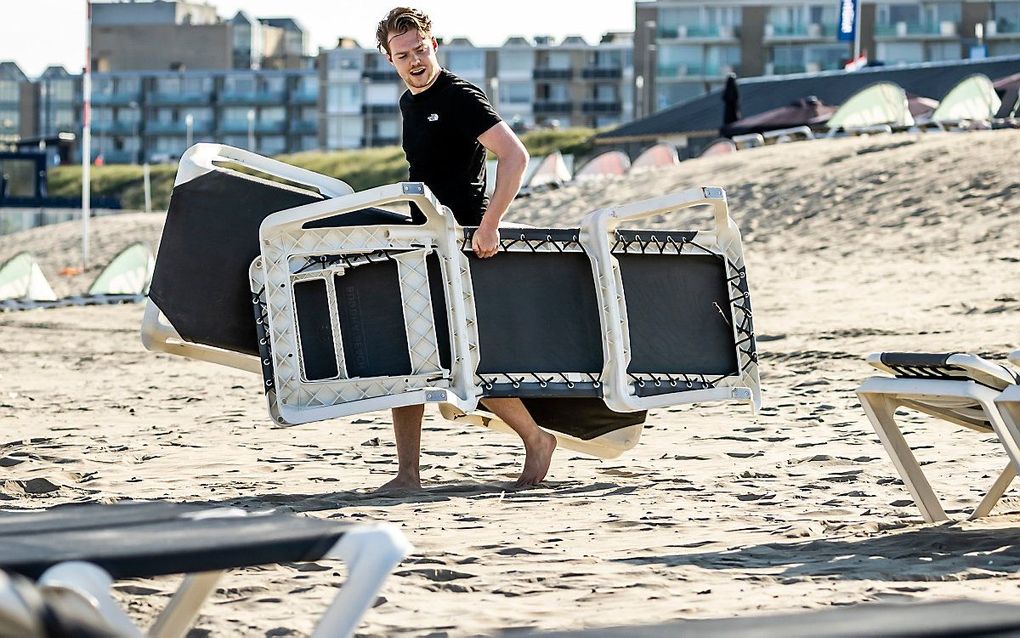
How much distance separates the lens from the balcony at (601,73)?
319 feet

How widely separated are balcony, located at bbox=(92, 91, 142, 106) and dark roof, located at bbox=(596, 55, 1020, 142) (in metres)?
68.1

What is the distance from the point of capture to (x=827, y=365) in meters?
9.22

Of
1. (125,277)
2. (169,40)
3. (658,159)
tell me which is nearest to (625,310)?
(125,277)

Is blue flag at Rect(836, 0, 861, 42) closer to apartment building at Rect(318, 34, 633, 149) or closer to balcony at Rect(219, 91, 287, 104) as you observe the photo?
apartment building at Rect(318, 34, 633, 149)

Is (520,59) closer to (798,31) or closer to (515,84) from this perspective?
(515,84)

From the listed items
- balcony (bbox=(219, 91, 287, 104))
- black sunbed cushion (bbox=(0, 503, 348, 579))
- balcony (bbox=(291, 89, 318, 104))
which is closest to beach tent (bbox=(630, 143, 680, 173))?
black sunbed cushion (bbox=(0, 503, 348, 579))

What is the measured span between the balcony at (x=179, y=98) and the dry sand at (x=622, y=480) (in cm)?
9955

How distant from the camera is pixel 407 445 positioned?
227 inches

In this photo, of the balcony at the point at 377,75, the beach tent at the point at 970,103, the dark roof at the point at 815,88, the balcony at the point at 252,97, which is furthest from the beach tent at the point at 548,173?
the balcony at the point at 252,97

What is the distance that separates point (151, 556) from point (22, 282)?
18.4 m

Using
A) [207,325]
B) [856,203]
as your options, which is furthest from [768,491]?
[856,203]

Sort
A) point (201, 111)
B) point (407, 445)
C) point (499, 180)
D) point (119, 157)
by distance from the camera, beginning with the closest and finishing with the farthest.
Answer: point (499, 180)
point (407, 445)
point (119, 157)
point (201, 111)

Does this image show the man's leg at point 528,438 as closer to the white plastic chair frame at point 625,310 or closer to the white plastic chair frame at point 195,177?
the white plastic chair frame at point 625,310

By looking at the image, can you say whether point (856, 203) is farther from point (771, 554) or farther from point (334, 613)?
point (334, 613)
